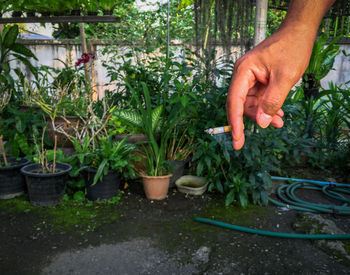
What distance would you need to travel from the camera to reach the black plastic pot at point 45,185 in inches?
96.3

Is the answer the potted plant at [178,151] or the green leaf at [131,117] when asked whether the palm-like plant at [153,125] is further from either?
the potted plant at [178,151]

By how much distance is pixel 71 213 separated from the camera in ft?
7.91

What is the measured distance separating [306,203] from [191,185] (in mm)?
999

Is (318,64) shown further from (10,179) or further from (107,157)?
(10,179)

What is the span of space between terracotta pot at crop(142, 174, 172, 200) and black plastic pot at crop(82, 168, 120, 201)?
0.26m

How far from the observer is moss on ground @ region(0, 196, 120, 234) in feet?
7.27

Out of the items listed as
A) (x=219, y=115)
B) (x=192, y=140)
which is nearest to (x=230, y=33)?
(x=219, y=115)

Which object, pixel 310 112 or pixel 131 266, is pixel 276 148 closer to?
pixel 310 112

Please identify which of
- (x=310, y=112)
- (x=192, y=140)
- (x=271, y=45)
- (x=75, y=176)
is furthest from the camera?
(x=310, y=112)

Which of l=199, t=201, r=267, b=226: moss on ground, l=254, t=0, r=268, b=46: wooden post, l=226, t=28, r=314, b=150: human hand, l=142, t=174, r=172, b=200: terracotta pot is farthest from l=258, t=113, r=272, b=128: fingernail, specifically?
l=254, t=0, r=268, b=46: wooden post

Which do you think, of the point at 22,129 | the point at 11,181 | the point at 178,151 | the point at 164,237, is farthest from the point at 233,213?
the point at 22,129

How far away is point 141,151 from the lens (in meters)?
2.84

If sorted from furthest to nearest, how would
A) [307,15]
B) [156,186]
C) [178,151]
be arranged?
1. [178,151]
2. [156,186]
3. [307,15]

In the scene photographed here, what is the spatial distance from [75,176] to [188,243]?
4.09ft
